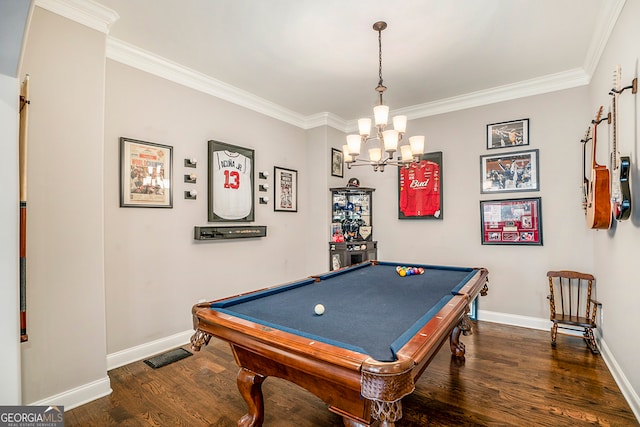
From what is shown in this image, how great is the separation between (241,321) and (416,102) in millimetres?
3810

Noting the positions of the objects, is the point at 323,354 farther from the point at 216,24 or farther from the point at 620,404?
the point at 216,24

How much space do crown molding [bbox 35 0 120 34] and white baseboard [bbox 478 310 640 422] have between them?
4.51 meters

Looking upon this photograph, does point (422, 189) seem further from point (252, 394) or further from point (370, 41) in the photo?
point (252, 394)

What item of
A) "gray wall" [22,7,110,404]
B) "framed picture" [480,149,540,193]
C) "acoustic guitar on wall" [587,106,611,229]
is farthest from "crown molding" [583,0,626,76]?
"gray wall" [22,7,110,404]

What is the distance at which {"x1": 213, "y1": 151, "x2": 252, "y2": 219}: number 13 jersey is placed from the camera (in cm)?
364

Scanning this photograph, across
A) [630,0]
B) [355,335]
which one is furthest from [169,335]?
[630,0]

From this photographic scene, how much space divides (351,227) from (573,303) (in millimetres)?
2813

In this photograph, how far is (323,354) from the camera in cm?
124

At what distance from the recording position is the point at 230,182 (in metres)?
3.79

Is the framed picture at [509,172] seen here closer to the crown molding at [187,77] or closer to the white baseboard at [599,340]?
the white baseboard at [599,340]

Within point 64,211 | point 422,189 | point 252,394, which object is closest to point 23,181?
point 64,211

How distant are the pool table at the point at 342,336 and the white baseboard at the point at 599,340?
1.05 m

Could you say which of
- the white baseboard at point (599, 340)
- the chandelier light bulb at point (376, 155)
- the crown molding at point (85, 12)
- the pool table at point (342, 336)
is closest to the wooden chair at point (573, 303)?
the white baseboard at point (599, 340)

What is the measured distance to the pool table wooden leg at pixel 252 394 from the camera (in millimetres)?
1774
